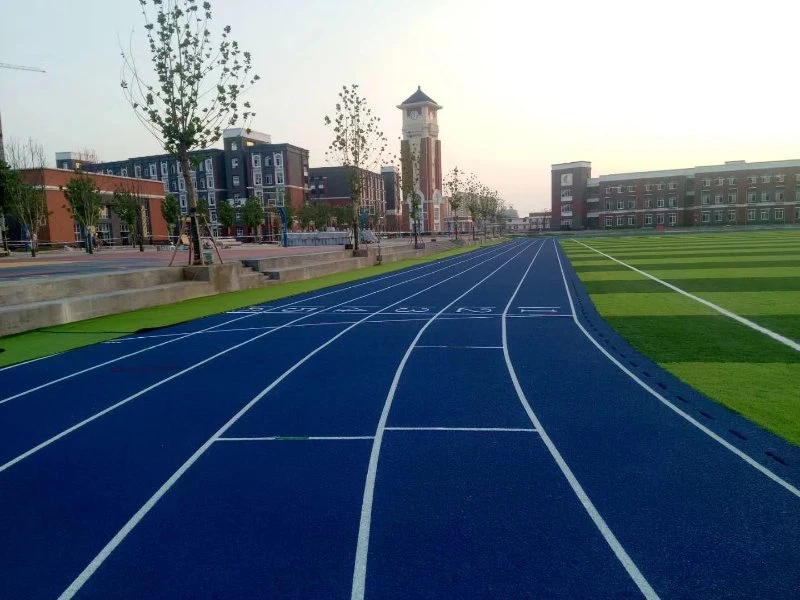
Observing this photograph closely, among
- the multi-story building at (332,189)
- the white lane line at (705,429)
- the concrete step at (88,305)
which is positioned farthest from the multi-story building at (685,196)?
the white lane line at (705,429)

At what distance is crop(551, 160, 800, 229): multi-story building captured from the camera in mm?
97688

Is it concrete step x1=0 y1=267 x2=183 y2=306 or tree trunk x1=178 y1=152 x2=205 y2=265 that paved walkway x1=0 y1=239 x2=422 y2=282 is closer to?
concrete step x1=0 y1=267 x2=183 y2=306

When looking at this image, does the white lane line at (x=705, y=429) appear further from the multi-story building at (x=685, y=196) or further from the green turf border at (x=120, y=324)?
the multi-story building at (x=685, y=196)

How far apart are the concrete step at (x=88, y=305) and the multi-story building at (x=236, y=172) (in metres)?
79.3

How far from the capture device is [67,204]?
5772cm

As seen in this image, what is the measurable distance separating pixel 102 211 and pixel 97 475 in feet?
220

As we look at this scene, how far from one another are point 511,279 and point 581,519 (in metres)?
20.9

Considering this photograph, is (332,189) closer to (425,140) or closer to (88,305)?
(425,140)

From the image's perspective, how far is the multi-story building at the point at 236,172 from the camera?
97.3 m

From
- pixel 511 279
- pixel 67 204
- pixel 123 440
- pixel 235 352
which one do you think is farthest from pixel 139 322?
pixel 67 204

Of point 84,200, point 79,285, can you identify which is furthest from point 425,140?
point 79,285

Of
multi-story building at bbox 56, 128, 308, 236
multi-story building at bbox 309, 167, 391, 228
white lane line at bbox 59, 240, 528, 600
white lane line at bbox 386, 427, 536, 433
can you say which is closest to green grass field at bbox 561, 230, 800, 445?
white lane line at bbox 386, 427, 536, 433

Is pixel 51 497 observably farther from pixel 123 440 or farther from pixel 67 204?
pixel 67 204

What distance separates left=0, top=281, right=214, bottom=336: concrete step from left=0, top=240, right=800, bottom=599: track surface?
13.8 feet
